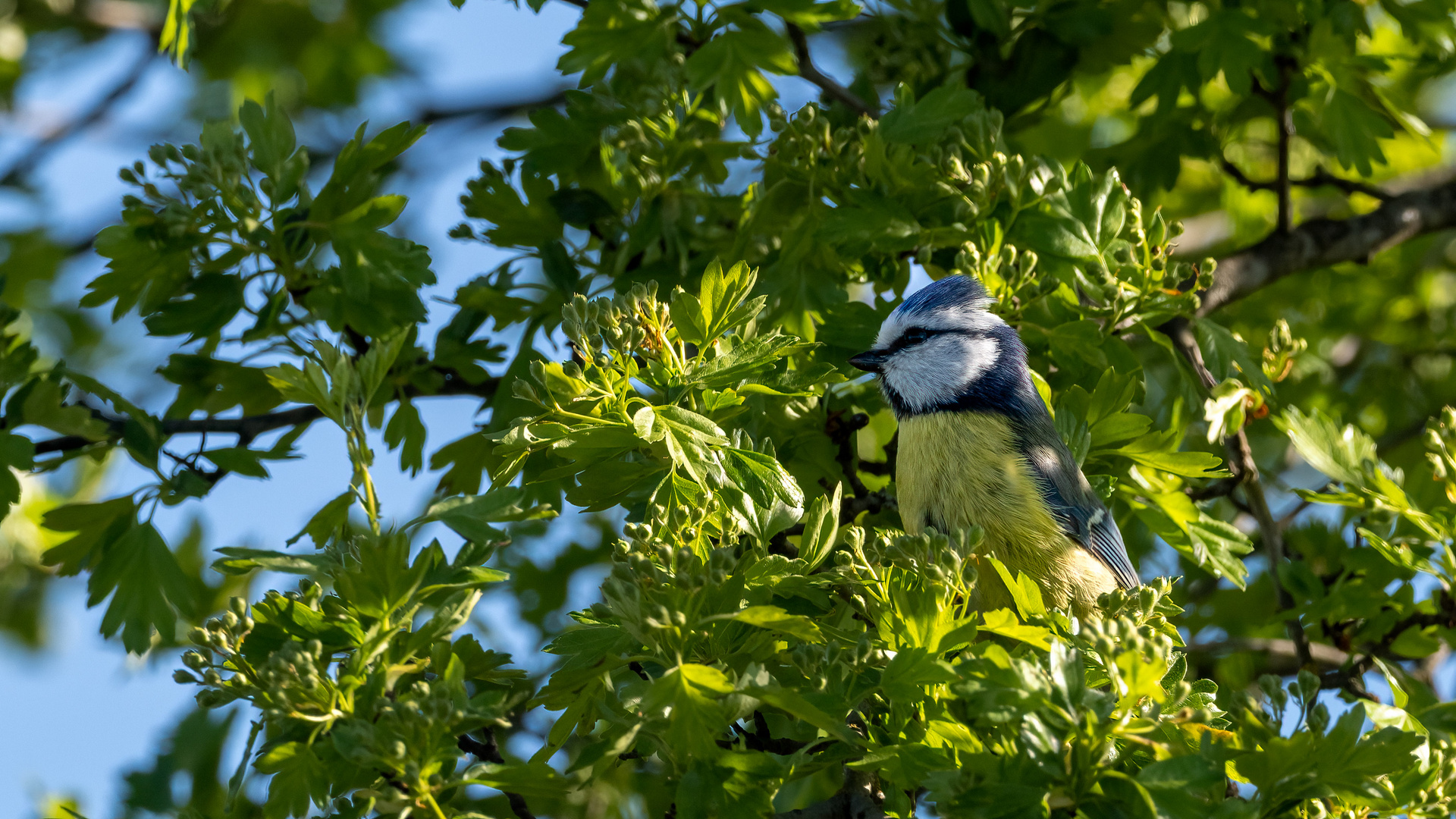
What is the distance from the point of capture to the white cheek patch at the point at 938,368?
3035 mm

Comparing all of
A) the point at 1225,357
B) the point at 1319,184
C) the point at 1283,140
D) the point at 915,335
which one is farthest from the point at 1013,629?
the point at 1319,184

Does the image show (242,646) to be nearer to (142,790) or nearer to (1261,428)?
(142,790)

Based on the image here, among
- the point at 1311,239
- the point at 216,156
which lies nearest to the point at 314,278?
the point at 216,156

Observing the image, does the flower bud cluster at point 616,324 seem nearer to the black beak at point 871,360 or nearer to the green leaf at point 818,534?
the green leaf at point 818,534

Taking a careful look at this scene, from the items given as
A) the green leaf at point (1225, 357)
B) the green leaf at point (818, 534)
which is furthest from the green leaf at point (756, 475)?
the green leaf at point (1225, 357)

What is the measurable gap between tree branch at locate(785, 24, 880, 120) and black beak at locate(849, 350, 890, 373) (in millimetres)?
677

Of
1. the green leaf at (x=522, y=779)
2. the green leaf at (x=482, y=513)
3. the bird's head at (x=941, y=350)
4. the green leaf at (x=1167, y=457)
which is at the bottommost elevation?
the green leaf at (x=1167, y=457)

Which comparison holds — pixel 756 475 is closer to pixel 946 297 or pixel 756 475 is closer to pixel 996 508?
pixel 996 508

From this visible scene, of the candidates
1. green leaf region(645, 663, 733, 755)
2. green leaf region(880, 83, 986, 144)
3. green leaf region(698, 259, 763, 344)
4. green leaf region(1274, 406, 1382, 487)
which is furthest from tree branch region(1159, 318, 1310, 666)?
green leaf region(645, 663, 733, 755)

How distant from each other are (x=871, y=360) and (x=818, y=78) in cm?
83

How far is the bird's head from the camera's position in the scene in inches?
115

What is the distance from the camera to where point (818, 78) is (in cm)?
322

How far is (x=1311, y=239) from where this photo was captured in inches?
152

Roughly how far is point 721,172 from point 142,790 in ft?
7.08
